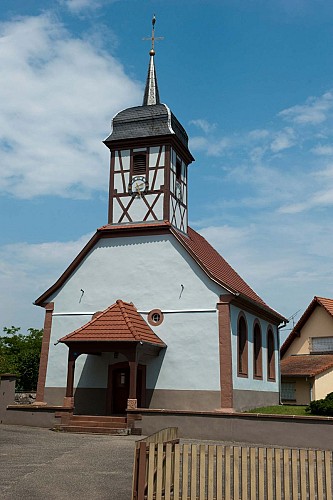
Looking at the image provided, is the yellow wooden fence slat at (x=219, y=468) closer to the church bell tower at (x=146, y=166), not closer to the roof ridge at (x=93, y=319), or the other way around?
the roof ridge at (x=93, y=319)

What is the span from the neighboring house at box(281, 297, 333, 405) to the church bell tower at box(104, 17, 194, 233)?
1267 cm

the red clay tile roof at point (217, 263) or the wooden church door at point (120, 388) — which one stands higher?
the red clay tile roof at point (217, 263)

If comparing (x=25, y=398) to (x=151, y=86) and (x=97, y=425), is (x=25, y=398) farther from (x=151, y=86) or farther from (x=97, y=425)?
(x=151, y=86)

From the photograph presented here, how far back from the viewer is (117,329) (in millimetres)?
20406

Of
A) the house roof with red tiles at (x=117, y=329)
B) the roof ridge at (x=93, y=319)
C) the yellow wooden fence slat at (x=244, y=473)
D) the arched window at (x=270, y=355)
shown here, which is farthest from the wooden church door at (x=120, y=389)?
the yellow wooden fence slat at (x=244, y=473)

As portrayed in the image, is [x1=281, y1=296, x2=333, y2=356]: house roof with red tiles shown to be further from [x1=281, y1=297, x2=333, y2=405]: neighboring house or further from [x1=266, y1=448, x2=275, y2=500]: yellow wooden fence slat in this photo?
[x1=266, y1=448, x2=275, y2=500]: yellow wooden fence slat

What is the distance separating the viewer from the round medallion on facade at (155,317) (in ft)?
73.3

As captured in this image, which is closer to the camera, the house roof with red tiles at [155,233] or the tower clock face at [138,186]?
the house roof with red tiles at [155,233]

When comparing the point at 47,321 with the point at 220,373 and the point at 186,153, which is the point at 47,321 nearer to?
the point at 220,373

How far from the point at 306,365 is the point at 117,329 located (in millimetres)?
17041

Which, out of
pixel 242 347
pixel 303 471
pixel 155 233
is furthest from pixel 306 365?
pixel 303 471

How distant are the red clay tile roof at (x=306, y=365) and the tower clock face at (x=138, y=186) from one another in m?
14.1

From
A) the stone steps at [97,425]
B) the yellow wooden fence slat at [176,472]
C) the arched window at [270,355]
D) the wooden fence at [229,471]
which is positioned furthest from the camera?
the arched window at [270,355]

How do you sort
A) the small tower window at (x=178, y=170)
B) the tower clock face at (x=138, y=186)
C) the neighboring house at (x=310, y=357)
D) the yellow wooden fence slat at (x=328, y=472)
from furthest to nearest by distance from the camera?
the neighboring house at (x=310, y=357) → the small tower window at (x=178, y=170) → the tower clock face at (x=138, y=186) → the yellow wooden fence slat at (x=328, y=472)
